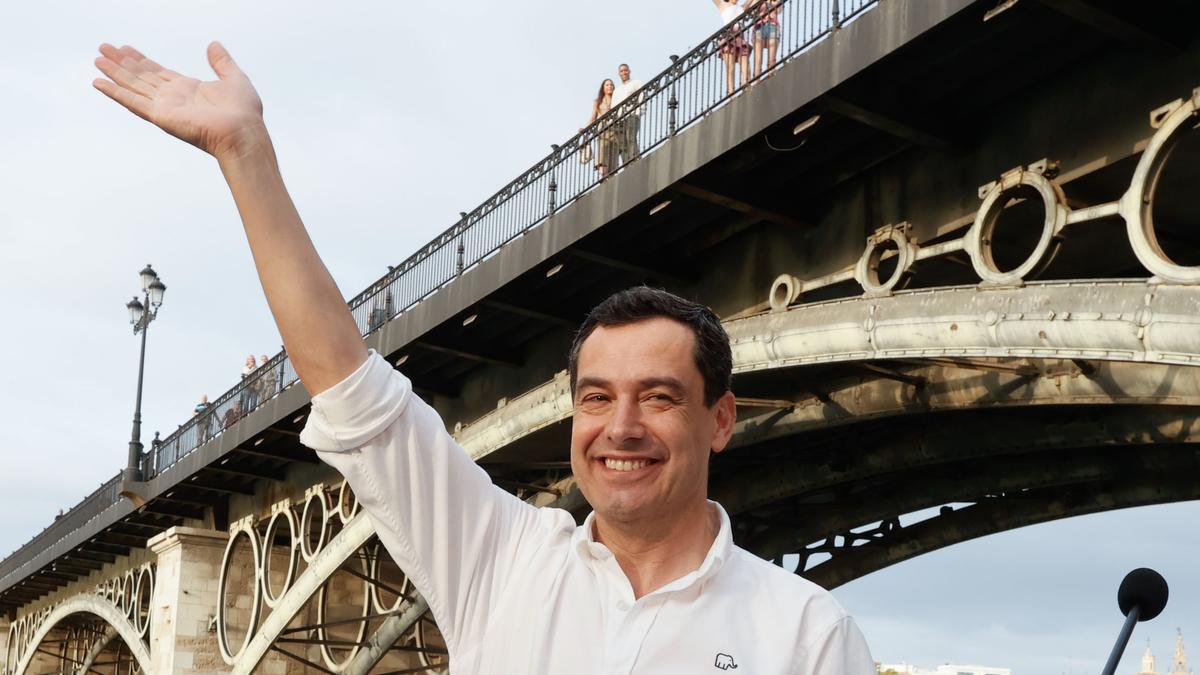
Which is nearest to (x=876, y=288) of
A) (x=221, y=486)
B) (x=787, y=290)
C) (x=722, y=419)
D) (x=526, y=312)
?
(x=787, y=290)

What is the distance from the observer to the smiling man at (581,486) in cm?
238

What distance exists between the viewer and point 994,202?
395 inches

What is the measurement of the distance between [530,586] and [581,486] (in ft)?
0.58

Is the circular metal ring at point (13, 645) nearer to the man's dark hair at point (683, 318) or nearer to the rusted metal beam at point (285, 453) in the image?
the rusted metal beam at point (285, 453)

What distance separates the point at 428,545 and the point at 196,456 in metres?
23.5

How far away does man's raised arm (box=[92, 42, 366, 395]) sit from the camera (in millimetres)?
2389

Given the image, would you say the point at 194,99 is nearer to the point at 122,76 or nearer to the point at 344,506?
the point at 122,76

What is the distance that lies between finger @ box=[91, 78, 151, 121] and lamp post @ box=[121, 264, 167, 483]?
27028mm

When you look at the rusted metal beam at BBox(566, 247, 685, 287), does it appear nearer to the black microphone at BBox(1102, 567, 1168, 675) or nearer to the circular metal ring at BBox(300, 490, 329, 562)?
the circular metal ring at BBox(300, 490, 329, 562)

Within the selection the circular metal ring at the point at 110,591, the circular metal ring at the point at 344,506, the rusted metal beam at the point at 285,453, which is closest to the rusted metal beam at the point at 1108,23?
the circular metal ring at the point at 344,506

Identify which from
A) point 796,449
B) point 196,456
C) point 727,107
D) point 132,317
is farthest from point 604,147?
point 132,317

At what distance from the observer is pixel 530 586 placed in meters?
2.50

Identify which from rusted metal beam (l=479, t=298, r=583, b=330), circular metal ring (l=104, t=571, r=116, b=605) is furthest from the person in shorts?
circular metal ring (l=104, t=571, r=116, b=605)

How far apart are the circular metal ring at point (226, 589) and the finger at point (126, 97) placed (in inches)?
915
